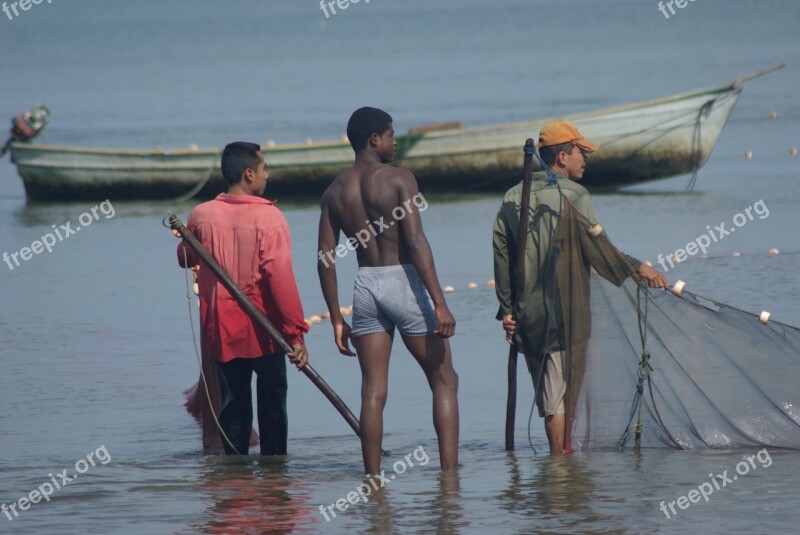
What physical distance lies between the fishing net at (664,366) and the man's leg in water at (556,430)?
3cm

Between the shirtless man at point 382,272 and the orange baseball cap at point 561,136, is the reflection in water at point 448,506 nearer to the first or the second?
the shirtless man at point 382,272

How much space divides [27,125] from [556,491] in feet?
57.0

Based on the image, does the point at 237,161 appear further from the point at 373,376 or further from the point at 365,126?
the point at 373,376

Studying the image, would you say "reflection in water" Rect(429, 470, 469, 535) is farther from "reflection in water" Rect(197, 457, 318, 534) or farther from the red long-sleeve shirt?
the red long-sleeve shirt

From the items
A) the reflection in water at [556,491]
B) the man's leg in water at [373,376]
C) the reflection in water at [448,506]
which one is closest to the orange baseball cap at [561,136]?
the man's leg in water at [373,376]

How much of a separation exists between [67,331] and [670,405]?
640cm

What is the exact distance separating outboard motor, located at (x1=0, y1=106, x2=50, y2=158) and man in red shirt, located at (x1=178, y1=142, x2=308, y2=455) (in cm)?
1593

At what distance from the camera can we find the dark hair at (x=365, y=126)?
6211 mm

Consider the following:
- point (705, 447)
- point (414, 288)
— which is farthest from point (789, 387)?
point (414, 288)

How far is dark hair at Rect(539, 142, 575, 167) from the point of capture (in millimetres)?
6566

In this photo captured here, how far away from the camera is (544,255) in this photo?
6.58m

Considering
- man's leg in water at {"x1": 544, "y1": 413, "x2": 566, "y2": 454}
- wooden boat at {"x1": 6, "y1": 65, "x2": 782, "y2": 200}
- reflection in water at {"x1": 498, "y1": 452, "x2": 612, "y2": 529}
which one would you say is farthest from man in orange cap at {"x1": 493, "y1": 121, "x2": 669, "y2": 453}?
wooden boat at {"x1": 6, "y1": 65, "x2": 782, "y2": 200}

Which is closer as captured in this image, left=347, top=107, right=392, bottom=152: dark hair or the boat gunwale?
left=347, top=107, right=392, bottom=152: dark hair

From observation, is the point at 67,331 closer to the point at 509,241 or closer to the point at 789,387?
the point at 509,241
